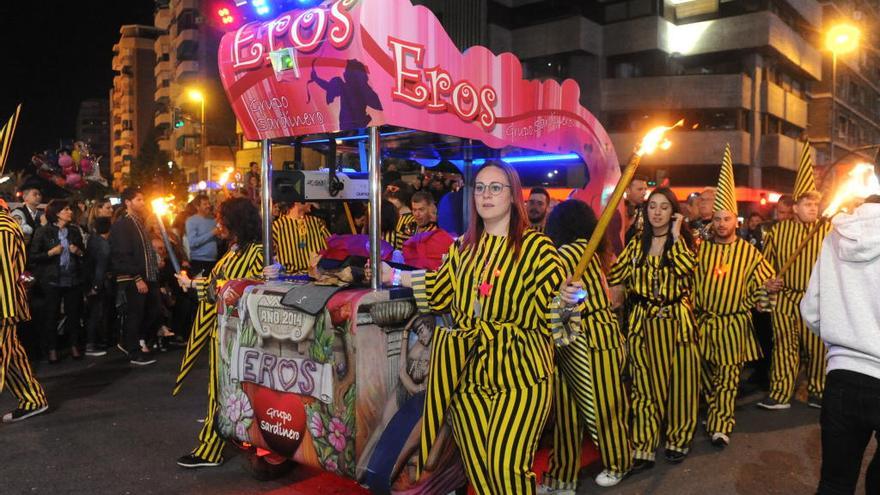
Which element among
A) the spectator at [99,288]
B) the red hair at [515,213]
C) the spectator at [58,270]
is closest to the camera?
the red hair at [515,213]

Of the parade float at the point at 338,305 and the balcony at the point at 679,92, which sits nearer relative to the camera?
the parade float at the point at 338,305

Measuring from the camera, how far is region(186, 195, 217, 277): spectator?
9.53 metres

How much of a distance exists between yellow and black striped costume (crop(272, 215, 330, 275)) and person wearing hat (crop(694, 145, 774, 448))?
3.58m

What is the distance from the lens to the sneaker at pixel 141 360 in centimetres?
847

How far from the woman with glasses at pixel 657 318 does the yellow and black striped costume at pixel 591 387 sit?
535mm

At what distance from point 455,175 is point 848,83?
49.6 metres

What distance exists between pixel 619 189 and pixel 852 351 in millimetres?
1158

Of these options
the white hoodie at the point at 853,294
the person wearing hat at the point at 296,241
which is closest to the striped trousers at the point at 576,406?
the white hoodie at the point at 853,294

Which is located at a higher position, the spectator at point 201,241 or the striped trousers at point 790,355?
the spectator at point 201,241

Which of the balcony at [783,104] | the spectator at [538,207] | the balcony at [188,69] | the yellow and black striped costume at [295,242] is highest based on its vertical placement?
the balcony at [188,69]

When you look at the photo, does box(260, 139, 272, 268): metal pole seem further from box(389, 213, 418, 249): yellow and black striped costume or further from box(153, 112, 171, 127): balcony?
box(153, 112, 171, 127): balcony

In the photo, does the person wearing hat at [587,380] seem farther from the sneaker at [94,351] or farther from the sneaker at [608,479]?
the sneaker at [94,351]

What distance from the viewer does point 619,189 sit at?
10.5ft

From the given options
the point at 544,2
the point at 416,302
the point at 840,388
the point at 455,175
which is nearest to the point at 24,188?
the point at 455,175
